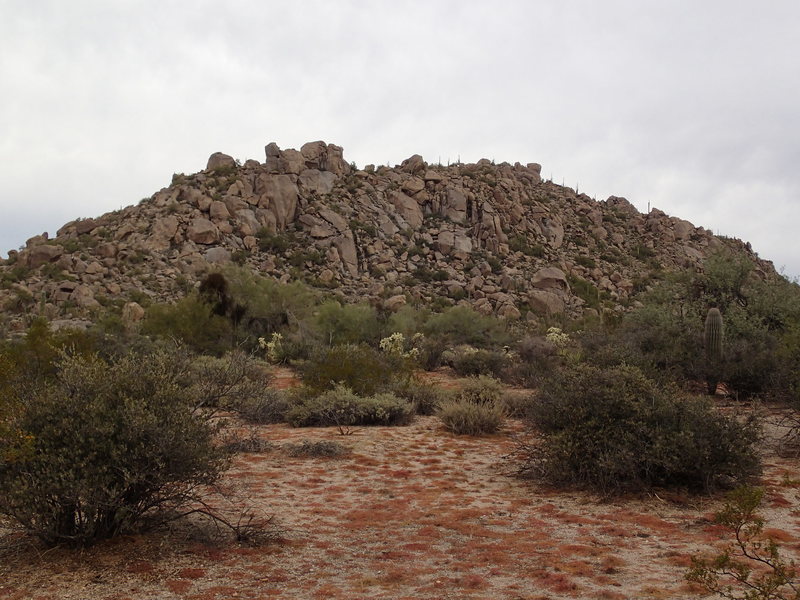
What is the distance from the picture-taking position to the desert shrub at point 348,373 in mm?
13383

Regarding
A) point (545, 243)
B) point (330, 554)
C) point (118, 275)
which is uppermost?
point (545, 243)

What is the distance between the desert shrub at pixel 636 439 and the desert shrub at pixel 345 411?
438 cm

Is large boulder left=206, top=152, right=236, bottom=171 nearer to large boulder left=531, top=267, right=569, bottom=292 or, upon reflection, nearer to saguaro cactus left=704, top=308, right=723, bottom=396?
large boulder left=531, top=267, right=569, bottom=292

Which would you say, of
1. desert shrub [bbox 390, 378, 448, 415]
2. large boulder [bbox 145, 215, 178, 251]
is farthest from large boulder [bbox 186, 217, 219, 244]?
desert shrub [bbox 390, 378, 448, 415]

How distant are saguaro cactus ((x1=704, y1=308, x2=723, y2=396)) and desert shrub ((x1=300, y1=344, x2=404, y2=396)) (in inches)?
297

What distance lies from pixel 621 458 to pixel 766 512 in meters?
1.42

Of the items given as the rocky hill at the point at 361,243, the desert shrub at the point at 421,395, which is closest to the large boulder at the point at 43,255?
the rocky hill at the point at 361,243

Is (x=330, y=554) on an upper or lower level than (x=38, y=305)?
lower

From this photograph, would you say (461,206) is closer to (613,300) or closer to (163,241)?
(613,300)

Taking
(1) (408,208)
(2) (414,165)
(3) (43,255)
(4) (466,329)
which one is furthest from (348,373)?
(2) (414,165)

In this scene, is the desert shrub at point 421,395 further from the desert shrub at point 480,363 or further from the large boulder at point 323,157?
the large boulder at point 323,157

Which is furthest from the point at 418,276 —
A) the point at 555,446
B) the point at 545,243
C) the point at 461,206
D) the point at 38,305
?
the point at 555,446

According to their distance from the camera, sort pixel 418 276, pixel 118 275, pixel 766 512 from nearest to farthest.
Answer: pixel 766 512 < pixel 118 275 < pixel 418 276

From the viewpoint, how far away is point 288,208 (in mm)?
42375
